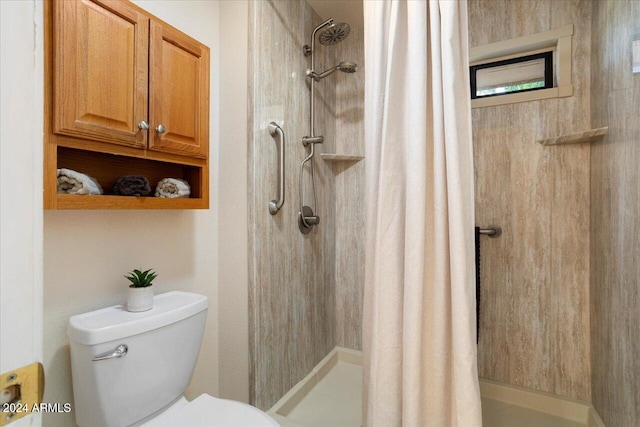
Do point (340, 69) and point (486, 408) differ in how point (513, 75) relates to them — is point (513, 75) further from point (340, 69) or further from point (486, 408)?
point (486, 408)

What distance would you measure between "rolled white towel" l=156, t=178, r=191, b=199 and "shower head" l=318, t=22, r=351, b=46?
1258 mm

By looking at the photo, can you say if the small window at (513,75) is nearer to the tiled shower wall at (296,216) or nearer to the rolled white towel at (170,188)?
the tiled shower wall at (296,216)

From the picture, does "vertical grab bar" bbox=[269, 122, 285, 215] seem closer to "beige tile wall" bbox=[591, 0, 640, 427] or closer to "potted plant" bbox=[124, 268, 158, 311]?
"potted plant" bbox=[124, 268, 158, 311]

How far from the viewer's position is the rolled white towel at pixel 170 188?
3.84 feet

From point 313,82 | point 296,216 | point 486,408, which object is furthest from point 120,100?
point 486,408

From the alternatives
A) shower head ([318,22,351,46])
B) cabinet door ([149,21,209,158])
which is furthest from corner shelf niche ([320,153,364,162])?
cabinet door ([149,21,209,158])

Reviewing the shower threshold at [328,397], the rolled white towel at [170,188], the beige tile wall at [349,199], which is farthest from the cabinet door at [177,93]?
the shower threshold at [328,397]

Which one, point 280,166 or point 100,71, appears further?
point 280,166

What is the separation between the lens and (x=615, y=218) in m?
1.31

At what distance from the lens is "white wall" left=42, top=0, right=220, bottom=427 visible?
0.97 meters

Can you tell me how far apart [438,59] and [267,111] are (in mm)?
874

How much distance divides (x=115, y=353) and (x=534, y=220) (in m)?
2.09

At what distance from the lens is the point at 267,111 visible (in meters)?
1.57

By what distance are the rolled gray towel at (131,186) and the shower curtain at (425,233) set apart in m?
0.83
